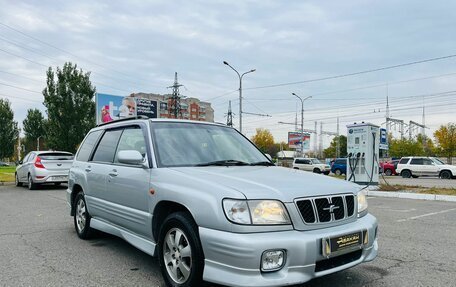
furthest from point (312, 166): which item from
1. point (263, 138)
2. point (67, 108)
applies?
point (263, 138)

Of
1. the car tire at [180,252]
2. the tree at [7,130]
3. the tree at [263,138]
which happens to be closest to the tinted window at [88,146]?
the car tire at [180,252]

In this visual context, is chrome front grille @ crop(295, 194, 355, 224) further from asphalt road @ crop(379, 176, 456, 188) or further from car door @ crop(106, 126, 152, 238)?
asphalt road @ crop(379, 176, 456, 188)

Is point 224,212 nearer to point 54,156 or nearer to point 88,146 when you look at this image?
point 88,146

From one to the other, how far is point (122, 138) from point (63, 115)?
25.3 m

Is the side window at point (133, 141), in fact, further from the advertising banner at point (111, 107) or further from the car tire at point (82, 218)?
the advertising banner at point (111, 107)

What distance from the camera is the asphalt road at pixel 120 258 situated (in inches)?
160

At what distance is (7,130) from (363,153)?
158 ft

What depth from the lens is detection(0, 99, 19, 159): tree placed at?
162ft

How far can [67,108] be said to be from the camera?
92.3 ft

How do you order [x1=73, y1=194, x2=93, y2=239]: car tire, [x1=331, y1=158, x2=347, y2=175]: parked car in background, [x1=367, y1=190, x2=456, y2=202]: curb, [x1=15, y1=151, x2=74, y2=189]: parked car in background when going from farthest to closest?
[x1=331, y1=158, x2=347, y2=175]: parked car in background < [x1=15, y1=151, x2=74, y2=189]: parked car in background < [x1=367, y1=190, x2=456, y2=202]: curb < [x1=73, y1=194, x2=93, y2=239]: car tire

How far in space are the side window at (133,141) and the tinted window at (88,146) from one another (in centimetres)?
103

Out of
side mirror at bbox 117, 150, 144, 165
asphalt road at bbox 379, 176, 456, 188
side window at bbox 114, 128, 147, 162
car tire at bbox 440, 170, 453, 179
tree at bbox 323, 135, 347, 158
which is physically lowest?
asphalt road at bbox 379, 176, 456, 188

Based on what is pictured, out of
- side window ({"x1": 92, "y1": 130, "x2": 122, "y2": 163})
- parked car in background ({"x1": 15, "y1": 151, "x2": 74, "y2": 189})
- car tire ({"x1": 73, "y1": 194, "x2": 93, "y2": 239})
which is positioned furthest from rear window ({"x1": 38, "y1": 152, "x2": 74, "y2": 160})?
side window ({"x1": 92, "y1": 130, "x2": 122, "y2": 163})

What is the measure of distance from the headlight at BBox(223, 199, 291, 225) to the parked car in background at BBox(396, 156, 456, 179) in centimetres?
2893
